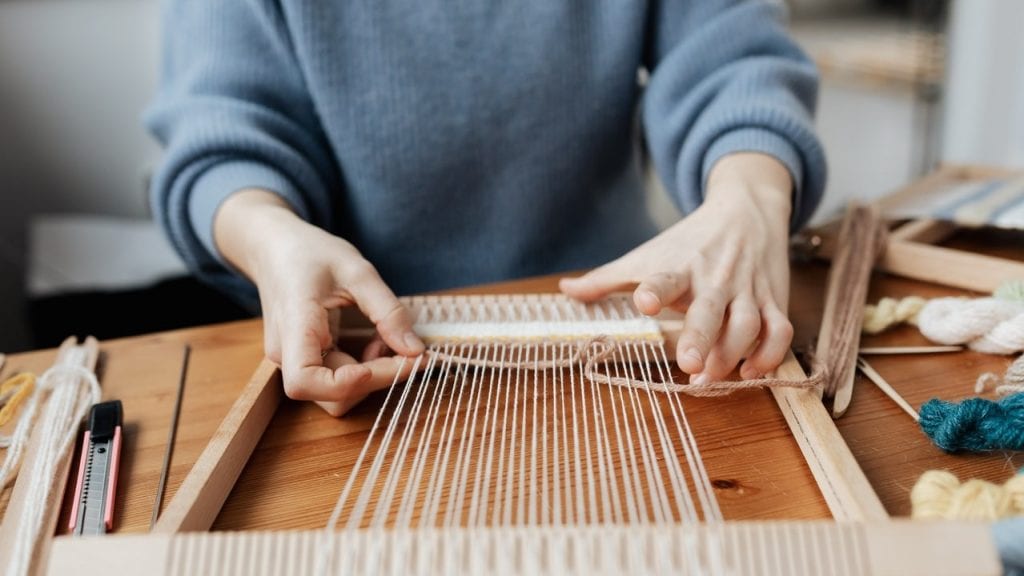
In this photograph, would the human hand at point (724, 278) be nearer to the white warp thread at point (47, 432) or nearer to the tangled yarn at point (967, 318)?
the tangled yarn at point (967, 318)

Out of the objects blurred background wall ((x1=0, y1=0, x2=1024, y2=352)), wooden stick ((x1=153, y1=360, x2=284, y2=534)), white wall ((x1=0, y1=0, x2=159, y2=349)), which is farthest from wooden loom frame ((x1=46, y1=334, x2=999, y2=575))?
white wall ((x1=0, y1=0, x2=159, y2=349))

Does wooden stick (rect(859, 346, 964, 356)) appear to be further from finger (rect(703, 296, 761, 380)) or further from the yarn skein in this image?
finger (rect(703, 296, 761, 380))

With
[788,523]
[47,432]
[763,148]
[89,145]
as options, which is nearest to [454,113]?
[763,148]

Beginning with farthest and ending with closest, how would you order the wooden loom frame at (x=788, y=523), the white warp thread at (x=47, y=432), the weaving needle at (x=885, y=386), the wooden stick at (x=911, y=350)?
the wooden stick at (x=911, y=350)
the weaving needle at (x=885, y=386)
the white warp thread at (x=47, y=432)
the wooden loom frame at (x=788, y=523)

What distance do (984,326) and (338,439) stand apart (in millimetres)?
555

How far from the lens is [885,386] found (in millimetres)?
661

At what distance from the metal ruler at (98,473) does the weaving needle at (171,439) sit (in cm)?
3

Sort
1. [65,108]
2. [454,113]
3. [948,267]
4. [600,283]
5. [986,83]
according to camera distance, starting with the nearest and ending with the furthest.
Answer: [600,283] < [948,267] < [454,113] < [65,108] < [986,83]

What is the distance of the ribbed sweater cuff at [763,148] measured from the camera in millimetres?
864

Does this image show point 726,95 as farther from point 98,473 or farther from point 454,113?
point 98,473

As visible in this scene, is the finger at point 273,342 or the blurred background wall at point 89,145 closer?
the finger at point 273,342

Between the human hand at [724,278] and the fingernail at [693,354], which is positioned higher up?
the human hand at [724,278]

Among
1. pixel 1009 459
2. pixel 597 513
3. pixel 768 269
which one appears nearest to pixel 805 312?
pixel 768 269

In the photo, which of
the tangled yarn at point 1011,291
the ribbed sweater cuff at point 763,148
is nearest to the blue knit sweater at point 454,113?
the ribbed sweater cuff at point 763,148
